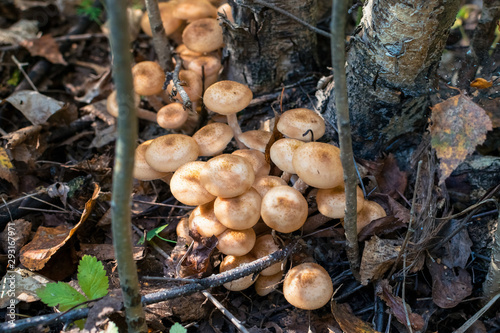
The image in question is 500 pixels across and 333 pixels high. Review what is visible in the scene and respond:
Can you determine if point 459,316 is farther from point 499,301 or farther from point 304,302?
point 304,302

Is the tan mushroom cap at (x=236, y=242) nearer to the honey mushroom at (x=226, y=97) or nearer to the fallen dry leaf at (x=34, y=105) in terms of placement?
the honey mushroom at (x=226, y=97)

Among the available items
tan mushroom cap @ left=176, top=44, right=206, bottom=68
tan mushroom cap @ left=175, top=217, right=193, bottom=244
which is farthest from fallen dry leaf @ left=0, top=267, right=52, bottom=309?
tan mushroom cap @ left=176, top=44, right=206, bottom=68

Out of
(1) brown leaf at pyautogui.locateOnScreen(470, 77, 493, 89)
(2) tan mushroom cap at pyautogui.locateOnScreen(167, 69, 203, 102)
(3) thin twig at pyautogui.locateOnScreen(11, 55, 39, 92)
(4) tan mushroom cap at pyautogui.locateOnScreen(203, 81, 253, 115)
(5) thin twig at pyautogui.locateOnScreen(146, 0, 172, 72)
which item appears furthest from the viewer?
(3) thin twig at pyautogui.locateOnScreen(11, 55, 39, 92)

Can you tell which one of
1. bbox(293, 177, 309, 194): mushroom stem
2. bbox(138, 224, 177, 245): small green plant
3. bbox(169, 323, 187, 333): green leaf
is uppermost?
bbox(293, 177, 309, 194): mushroom stem

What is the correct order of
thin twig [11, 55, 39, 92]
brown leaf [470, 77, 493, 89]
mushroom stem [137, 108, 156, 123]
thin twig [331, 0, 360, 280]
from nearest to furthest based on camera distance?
thin twig [331, 0, 360, 280], brown leaf [470, 77, 493, 89], mushroom stem [137, 108, 156, 123], thin twig [11, 55, 39, 92]

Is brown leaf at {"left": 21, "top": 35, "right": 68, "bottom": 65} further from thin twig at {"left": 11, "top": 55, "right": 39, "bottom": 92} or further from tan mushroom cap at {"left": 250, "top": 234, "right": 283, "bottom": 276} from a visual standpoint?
tan mushroom cap at {"left": 250, "top": 234, "right": 283, "bottom": 276}

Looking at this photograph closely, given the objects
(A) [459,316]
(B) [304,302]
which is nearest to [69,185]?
(B) [304,302]

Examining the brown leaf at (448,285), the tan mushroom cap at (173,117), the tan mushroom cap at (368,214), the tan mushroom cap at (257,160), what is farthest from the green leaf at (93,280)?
the brown leaf at (448,285)
